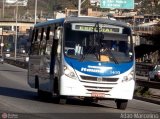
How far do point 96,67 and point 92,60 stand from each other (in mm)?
281

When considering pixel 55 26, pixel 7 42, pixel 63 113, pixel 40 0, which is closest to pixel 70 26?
pixel 55 26

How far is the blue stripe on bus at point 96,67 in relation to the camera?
62.4ft

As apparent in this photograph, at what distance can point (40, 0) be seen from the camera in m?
162

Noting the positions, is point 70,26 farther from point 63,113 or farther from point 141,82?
point 141,82

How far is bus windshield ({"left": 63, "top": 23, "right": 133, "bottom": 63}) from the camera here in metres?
19.3

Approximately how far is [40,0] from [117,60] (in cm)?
14359

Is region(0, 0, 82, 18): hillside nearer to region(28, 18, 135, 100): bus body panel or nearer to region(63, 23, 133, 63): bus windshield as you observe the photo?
region(63, 23, 133, 63): bus windshield

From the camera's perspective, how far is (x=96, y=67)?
1909 centimetres

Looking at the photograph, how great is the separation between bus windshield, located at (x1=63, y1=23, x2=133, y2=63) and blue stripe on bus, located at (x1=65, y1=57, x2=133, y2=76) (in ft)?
0.53

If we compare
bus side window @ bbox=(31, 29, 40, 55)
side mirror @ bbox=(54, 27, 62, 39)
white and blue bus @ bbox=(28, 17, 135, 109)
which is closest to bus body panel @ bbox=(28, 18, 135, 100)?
white and blue bus @ bbox=(28, 17, 135, 109)

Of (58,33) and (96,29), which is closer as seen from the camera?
(58,33)

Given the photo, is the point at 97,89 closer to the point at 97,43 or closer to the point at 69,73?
the point at 69,73

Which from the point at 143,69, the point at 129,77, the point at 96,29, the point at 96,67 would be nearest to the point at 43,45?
the point at 96,29

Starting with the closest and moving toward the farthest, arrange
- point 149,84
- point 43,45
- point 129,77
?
point 129,77 → point 43,45 → point 149,84
